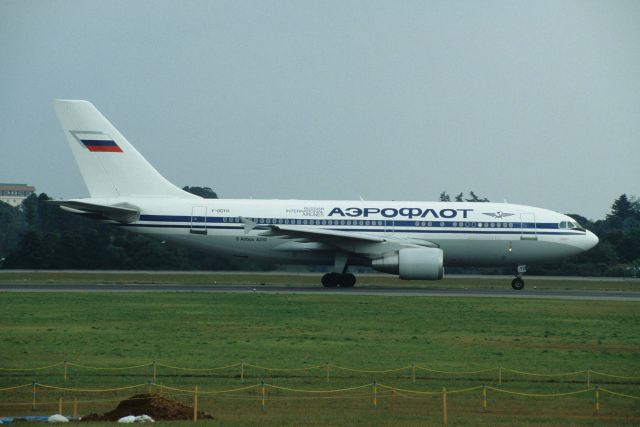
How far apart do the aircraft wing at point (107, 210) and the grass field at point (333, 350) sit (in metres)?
6.62

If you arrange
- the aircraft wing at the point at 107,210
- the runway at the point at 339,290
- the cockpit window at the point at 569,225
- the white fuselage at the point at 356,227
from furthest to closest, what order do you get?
the cockpit window at the point at 569,225 → the white fuselage at the point at 356,227 → the aircraft wing at the point at 107,210 → the runway at the point at 339,290

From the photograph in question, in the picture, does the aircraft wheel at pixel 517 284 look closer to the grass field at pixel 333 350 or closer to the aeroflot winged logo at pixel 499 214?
the aeroflot winged logo at pixel 499 214

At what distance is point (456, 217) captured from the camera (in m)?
48.1

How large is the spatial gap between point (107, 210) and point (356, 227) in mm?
12244

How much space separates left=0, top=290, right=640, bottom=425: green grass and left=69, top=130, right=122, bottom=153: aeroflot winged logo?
10449 mm

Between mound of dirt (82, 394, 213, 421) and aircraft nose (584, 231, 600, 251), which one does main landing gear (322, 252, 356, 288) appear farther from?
mound of dirt (82, 394, 213, 421)

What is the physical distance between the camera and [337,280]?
4825cm

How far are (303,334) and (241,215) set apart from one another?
19.3 m

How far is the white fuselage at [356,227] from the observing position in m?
47.4

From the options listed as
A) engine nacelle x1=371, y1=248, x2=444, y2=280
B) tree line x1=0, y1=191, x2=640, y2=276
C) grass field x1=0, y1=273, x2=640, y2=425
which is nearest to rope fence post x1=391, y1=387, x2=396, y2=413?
grass field x1=0, y1=273, x2=640, y2=425

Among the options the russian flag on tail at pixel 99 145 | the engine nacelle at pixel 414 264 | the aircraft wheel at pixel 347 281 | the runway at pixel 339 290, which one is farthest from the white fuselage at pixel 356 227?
the russian flag on tail at pixel 99 145

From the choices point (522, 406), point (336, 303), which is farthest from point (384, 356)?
point (336, 303)

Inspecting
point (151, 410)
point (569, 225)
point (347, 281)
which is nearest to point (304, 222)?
point (347, 281)

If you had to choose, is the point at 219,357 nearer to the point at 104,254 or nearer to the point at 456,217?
the point at 456,217
